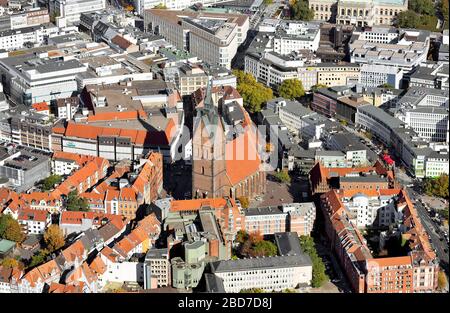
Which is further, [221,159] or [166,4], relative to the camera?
[166,4]

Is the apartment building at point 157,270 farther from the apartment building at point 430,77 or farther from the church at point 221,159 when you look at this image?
the apartment building at point 430,77

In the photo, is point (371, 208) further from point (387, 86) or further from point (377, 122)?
point (387, 86)

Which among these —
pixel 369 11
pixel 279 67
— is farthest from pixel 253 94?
pixel 369 11

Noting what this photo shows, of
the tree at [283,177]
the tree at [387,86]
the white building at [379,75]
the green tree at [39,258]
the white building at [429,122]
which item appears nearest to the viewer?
the green tree at [39,258]

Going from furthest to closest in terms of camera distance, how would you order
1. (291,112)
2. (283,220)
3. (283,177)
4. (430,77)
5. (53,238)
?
(430,77), (291,112), (283,177), (283,220), (53,238)

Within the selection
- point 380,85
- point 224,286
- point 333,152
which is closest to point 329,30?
point 380,85

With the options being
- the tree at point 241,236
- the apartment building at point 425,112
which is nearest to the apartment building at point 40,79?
the apartment building at point 425,112
